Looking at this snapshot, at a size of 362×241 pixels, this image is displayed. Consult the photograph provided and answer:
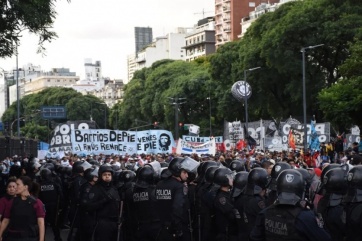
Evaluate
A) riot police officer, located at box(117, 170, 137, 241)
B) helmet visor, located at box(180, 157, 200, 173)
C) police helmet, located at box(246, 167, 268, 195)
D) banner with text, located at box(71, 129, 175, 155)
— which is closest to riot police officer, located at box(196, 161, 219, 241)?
helmet visor, located at box(180, 157, 200, 173)

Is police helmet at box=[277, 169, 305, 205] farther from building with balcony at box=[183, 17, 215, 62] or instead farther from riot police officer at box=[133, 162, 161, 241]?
building with balcony at box=[183, 17, 215, 62]

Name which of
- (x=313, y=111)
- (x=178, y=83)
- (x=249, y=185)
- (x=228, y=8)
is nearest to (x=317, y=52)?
(x=313, y=111)

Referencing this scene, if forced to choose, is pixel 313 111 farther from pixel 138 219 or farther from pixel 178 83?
A: pixel 138 219

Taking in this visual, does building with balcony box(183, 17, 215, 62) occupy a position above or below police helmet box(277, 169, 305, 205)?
above

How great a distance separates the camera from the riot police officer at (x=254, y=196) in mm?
10898

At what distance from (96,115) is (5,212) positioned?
145074mm

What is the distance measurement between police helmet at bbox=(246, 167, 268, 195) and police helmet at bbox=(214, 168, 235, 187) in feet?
2.09

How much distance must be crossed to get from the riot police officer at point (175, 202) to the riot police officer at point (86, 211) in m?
1.47

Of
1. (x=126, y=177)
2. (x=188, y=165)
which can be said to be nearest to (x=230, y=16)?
(x=126, y=177)

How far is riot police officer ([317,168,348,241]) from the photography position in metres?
9.33

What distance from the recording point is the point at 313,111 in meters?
58.5

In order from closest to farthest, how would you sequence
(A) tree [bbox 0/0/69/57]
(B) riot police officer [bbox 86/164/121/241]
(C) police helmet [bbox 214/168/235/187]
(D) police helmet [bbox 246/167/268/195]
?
(D) police helmet [bbox 246/167/268/195] < (C) police helmet [bbox 214/168/235/187] < (B) riot police officer [bbox 86/164/121/241] < (A) tree [bbox 0/0/69/57]

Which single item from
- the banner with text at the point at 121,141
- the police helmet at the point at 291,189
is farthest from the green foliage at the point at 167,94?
the police helmet at the point at 291,189

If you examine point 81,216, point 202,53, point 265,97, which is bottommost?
point 81,216
